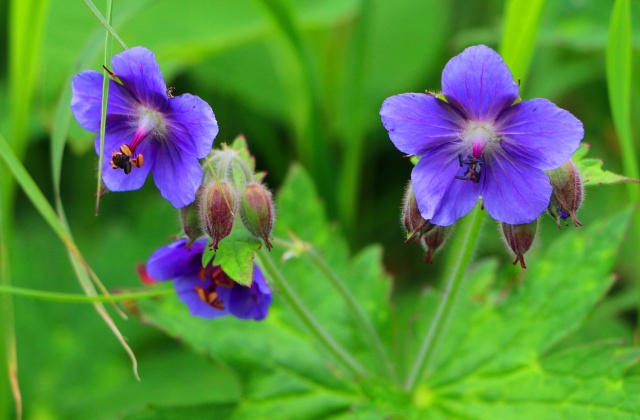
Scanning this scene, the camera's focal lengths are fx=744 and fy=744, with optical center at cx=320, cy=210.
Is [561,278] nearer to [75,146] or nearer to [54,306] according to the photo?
[75,146]

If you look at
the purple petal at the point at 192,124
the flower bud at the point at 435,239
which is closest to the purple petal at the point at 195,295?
the purple petal at the point at 192,124

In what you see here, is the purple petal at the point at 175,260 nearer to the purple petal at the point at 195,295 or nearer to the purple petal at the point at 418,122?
the purple petal at the point at 195,295

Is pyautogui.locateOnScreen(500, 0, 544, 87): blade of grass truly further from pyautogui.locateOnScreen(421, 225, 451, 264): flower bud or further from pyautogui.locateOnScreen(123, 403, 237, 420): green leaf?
pyautogui.locateOnScreen(123, 403, 237, 420): green leaf

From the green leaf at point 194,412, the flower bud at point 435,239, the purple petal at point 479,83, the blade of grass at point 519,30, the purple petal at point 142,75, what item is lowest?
the green leaf at point 194,412

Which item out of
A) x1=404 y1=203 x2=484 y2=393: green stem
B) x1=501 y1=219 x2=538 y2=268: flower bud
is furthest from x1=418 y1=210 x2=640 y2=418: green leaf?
x1=501 y1=219 x2=538 y2=268: flower bud

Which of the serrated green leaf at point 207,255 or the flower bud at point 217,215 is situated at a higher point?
the flower bud at point 217,215

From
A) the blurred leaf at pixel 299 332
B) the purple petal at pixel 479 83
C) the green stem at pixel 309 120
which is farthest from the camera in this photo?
the green stem at pixel 309 120

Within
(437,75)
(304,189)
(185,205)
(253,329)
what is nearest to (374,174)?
(437,75)
